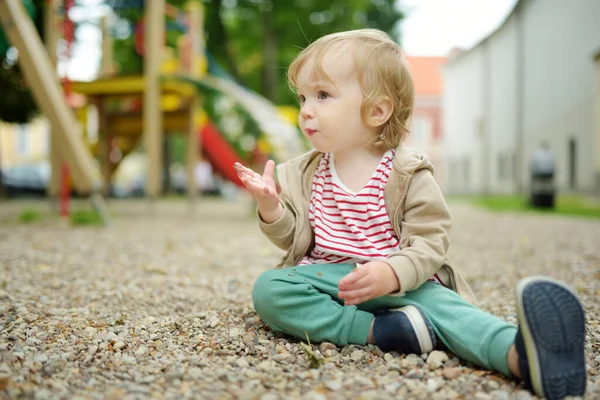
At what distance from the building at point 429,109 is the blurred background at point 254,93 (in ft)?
3.03

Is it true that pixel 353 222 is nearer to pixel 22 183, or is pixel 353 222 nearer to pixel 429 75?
pixel 22 183

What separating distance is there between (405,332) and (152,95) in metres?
4.92

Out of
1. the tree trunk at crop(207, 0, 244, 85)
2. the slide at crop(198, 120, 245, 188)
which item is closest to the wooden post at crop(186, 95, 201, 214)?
the slide at crop(198, 120, 245, 188)

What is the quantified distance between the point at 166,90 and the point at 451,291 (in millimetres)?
5136

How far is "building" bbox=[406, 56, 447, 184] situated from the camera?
802 inches

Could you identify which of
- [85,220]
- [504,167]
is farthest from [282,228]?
[504,167]

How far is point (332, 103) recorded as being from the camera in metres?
1.53

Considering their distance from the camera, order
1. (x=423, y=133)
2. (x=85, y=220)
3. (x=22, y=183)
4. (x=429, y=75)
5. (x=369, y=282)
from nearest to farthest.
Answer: (x=369, y=282) → (x=85, y=220) → (x=22, y=183) → (x=429, y=75) → (x=423, y=133)

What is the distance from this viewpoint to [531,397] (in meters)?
1.17

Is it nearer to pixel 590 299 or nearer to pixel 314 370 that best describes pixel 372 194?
pixel 314 370

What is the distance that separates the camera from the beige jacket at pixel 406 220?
1390mm

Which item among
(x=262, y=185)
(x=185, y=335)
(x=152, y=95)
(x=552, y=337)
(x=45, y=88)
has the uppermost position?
(x=152, y=95)

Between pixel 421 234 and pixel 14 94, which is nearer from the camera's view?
pixel 421 234

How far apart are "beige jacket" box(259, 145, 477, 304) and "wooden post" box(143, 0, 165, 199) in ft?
14.1
